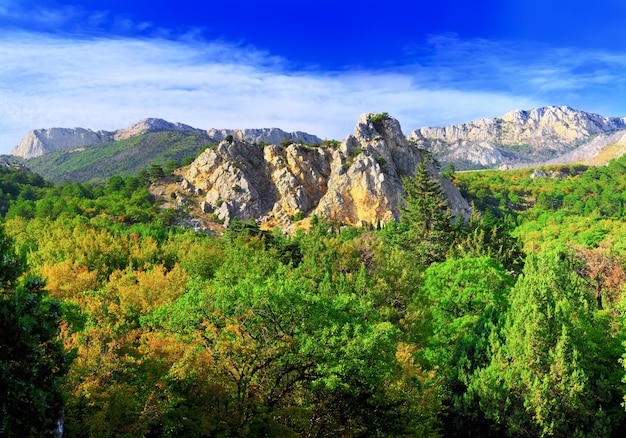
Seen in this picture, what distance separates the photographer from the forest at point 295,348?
13555 millimetres

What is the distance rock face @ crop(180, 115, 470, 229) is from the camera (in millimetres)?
93312

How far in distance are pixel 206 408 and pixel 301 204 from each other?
79.0 metres

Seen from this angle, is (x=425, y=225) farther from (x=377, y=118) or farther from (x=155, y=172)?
(x=155, y=172)

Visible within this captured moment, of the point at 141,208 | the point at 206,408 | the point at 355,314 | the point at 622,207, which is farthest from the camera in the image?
the point at 622,207

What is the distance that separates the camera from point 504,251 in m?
54.6

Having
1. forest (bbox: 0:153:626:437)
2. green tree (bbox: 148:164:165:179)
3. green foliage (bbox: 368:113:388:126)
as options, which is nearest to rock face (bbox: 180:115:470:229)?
green foliage (bbox: 368:113:388:126)

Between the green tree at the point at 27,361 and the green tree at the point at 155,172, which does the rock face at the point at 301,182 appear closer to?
the green tree at the point at 155,172

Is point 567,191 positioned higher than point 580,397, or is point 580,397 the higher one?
point 567,191

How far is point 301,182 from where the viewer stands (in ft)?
323

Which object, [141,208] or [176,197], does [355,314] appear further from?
[176,197]

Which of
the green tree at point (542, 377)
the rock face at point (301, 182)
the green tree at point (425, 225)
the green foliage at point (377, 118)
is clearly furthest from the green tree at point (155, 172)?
the green tree at point (542, 377)

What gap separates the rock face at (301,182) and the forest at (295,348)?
166 ft

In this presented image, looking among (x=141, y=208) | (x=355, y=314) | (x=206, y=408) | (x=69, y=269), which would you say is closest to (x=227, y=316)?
(x=206, y=408)

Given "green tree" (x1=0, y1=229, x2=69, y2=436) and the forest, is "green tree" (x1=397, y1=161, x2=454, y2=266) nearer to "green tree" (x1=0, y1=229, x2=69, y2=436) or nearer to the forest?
the forest
